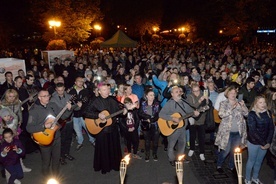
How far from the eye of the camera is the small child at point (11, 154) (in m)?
5.68

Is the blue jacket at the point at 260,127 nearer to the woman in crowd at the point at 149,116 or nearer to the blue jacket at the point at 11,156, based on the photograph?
the woman in crowd at the point at 149,116

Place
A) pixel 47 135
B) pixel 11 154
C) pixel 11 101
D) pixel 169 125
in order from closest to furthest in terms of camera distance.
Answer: pixel 47 135 < pixel 11 154 < pixel 11 101 < pixel 169 125

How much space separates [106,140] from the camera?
253 inches

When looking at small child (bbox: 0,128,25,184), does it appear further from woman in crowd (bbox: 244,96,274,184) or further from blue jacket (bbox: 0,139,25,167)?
woman in crowd (bbox: 244,96,274,184)

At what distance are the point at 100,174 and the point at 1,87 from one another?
200 inches

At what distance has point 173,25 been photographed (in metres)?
60.1

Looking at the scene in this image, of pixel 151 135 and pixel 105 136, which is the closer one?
pixel 105 136

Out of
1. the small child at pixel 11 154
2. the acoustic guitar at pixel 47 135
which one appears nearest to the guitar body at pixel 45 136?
the acoustic guitar at pixel 47 135

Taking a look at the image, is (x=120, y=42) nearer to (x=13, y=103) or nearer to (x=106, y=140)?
(x=13, y=103)

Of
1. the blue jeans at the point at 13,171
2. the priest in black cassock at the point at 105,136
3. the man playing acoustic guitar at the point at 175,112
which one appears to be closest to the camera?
the blue jeans at the point at 13,171

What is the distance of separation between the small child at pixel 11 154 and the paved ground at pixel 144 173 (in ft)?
1.76

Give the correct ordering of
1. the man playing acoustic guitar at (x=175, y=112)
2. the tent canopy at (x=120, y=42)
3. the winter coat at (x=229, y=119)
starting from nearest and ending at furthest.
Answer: the winter coat at (x=229, y=119)
the man playing acoustic guitar at (x=175, y=112)
the tent canopy at (x=120, y=42)

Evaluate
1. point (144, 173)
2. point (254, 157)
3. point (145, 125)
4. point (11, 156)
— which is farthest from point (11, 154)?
point (254, 157)

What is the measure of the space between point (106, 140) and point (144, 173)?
48.4 inches
